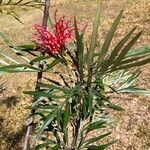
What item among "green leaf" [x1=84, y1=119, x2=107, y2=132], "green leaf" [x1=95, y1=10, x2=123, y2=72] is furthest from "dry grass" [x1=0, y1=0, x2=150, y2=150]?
"green leaf" [x1=95, y1=10, x2=123, y2=72]

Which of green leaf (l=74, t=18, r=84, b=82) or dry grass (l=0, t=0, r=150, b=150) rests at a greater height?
dry grass (l=0, t=0, r=150, b=150)

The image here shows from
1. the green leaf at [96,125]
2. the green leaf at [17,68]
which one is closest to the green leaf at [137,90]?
the green leaf at [96,125]

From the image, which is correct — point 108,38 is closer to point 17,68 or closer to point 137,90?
point 17,68

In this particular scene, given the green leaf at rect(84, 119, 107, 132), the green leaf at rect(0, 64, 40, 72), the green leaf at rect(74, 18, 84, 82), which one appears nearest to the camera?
the green leaf at rect(74, 18, 84, 82)

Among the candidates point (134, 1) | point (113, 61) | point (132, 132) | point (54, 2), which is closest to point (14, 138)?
point (132, 132)

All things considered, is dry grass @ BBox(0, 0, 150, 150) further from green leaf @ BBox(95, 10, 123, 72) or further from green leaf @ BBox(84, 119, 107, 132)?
green leaf @ BBox(95, 10, 123, 72)

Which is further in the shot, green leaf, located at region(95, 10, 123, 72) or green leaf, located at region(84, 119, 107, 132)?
green leaf, located at region(84, 119, 107, 132)

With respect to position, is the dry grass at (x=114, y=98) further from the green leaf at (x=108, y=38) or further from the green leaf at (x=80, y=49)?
the green leaf at (x=108, y=38)

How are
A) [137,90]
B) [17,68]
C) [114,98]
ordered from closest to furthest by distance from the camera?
[17,68], [137,90], [114,98]

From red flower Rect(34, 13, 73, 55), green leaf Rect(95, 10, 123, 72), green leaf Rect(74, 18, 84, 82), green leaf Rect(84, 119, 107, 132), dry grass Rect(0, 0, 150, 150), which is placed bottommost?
green leaf Rect(84, 119, 107, 132)

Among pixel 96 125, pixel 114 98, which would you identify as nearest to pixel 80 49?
pixel 96 125
